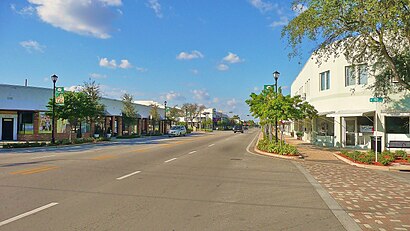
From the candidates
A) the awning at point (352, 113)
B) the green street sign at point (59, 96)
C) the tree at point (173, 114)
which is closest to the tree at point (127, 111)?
the green street sign at point (59, 96)

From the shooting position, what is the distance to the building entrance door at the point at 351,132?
26.1 m

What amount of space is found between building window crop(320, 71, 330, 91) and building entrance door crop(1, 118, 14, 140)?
32356 mm

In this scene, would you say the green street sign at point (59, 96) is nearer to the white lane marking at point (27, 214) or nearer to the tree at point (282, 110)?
the tree at point (282, 110)

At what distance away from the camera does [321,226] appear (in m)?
6.18

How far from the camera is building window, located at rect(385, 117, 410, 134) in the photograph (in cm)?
2339

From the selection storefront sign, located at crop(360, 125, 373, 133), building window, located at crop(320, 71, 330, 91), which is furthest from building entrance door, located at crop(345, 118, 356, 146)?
building window, located at crop(320, 71, 330, 91)

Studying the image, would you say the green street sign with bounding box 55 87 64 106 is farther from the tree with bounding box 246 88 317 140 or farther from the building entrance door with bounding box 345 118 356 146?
the building entrance door with bounding box 345 118 356 146

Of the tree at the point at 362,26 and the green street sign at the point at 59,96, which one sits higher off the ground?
the tree at the point at 362,26

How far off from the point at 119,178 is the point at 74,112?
951 inches

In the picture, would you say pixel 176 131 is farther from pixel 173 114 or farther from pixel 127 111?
pixel 173 114

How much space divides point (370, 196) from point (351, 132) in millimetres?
18671

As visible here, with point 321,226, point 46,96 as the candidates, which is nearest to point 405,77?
point 321,226

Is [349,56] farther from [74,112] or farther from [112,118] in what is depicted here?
[112,118]

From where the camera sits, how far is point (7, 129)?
122ft
